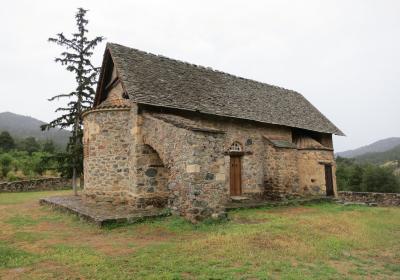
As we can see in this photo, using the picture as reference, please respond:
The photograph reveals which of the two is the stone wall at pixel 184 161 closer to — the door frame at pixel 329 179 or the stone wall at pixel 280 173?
the stone wall at pixel 280 173

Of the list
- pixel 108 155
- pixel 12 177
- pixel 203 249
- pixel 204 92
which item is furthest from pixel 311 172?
pixel 12 177

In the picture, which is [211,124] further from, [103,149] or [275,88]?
[275,88]

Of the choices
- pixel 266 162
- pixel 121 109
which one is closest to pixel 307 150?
pixel 266 162

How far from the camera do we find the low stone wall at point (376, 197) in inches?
826

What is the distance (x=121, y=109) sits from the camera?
1324 cm

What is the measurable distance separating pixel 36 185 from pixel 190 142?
21.5 metres

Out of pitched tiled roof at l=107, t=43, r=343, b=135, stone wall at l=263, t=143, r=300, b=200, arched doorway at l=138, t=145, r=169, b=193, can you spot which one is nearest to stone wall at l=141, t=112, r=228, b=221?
arched doorway at l=138, t=145, r=169, b=193

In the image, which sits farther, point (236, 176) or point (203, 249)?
point (236, 176)

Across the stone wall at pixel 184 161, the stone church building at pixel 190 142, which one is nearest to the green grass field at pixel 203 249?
the stone wall at pixel 184 161

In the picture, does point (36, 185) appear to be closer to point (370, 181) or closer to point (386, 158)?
point (370, 181)

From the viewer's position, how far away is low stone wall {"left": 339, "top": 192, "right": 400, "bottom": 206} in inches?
826

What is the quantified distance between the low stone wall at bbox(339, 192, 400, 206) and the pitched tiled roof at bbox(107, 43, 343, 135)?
18.6 ft

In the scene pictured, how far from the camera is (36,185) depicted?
26094mm

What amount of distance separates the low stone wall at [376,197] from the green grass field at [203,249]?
11550 millimetres
